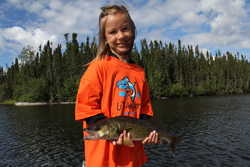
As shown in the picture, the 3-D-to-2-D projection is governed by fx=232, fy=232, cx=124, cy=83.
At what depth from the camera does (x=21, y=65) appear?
374ft

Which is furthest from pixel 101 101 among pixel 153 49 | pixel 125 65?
pixel 153 49

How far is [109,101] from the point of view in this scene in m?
2.92

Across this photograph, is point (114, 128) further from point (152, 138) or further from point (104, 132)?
point (152, 138)

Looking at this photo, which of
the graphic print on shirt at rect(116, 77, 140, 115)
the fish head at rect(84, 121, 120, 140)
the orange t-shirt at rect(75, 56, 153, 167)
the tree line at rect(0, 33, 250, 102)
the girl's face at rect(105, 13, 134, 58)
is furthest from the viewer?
the tree line at rect(0, 33, 250, 102)

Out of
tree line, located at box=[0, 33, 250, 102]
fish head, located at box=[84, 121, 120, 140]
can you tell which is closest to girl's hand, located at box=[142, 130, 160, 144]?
fish head, located at box=[84, 121, 120, 140]

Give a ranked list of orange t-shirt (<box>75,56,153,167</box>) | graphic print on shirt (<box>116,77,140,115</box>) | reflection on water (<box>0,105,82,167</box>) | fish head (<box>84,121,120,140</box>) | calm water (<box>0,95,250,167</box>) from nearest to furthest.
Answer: fish head (<box>84,121,120,140</box>), orange t-shirt (<box>75,56,153,167</box>), graphic print on shirt (<box>116,77,140,115</box>), calm water (<box>0,95,250,167</box>), reflection on water (<box>0,105,82,167</box>)

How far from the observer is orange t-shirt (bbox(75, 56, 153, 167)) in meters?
2.76

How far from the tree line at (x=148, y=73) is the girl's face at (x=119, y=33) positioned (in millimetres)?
80327

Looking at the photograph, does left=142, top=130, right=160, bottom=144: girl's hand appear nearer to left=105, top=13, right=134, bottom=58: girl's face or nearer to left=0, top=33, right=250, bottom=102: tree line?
left=105, top=13, right=134, bottom=58: girl's face

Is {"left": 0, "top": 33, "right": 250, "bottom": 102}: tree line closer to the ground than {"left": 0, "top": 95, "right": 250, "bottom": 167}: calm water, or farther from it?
farther from it

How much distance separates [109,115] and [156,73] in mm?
100286

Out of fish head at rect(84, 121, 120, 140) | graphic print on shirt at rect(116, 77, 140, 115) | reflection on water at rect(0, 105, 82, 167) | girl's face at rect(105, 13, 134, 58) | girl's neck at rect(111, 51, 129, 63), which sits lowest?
reflection on water at rect(0, 105, 82, 167)

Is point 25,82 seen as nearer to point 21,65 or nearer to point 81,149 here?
point 21,65

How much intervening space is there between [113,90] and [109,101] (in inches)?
6.0
